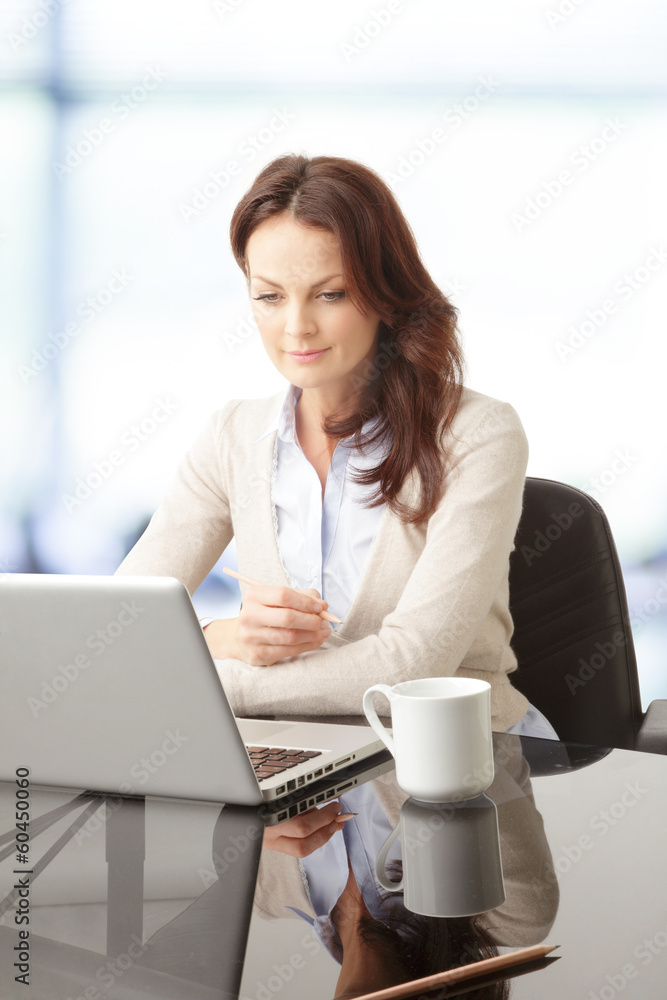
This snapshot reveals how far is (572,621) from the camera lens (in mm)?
1519

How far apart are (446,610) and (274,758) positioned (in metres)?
0.49

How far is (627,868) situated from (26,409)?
10.5ft

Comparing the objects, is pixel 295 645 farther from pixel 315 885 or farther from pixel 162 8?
pixel 162 8

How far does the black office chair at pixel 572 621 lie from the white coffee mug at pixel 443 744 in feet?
2.55

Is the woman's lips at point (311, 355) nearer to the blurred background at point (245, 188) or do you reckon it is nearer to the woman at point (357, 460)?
the woman at point (357, 460)

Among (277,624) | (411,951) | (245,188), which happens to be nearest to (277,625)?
(277,624)

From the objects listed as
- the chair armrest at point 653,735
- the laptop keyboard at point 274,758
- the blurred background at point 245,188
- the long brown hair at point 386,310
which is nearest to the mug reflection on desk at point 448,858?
the laptop keyboard at point 274,758

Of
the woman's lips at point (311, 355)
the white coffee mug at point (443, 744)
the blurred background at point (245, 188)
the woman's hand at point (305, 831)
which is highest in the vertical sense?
the blurred background at point (245, 188)

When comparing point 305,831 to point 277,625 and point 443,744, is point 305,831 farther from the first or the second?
point 277,625

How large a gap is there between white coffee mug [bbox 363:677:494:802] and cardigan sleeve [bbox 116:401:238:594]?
3.01ft

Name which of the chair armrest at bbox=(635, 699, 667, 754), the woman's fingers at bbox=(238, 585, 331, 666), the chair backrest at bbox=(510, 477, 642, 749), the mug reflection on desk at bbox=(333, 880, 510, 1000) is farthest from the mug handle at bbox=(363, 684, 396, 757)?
the chair backrest at bbox=(510, 477, 642, 749)

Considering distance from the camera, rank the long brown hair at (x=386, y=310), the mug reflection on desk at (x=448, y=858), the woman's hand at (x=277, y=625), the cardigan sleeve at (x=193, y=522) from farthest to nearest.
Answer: the cardigan sleeve at (x=193, y=522), the long brown hair at (x=386, y=310), the woman's hand at (x=277, y=625), the mug reflection on desk at (x=448, y=858)

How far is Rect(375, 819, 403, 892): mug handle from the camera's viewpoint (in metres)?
0.61

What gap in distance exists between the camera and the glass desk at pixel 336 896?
501 millimetres
